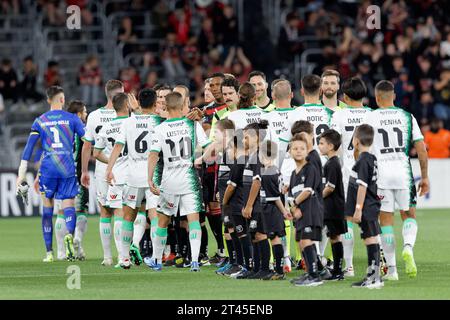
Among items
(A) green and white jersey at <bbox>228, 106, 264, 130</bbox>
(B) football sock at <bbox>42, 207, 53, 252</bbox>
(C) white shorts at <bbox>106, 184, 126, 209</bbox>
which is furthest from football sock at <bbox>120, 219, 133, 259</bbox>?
(A) green and white jersey at <bbox>228, 106, 264, 130</bbox>

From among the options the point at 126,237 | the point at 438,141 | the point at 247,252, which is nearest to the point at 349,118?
the point at 247,252

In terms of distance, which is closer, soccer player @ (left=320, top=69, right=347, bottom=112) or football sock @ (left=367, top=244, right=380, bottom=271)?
football sock @ (left=367, top=244, right=380, bottom=271)

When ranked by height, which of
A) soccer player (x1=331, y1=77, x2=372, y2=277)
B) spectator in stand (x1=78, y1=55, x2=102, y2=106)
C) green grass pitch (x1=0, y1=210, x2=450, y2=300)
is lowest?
green grass pitch (x1=0, y1=210, x2=450, y2=300)

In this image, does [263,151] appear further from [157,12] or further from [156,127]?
[157,12]

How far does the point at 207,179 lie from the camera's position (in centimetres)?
1592

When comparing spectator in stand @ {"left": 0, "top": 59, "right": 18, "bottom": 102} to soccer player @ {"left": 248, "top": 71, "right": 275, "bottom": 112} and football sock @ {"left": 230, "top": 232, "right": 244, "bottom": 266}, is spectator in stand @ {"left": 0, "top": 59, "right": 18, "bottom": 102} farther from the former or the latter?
football sock @ {"left": 230, "top": 232, "right": 244, "bottom": 266}

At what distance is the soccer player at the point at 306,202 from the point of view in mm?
12469

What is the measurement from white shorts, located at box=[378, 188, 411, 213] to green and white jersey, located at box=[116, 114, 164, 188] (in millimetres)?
3246

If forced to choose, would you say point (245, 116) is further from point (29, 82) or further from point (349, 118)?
point (29, 82)

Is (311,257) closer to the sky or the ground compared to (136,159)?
closer to the ground

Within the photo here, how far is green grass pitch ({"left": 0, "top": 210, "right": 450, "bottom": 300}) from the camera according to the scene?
11953mm

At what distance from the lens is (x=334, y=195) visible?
13133 mm

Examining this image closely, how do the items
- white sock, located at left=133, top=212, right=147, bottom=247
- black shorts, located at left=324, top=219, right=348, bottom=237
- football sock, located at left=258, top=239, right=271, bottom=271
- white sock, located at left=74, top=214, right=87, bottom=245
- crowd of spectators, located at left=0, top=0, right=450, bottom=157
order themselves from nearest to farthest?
black shorts, located at left=324, top=219, right=348, bottom=237, football sock, located at left=258, top=239, right=271, bottom=271, white sock, located at left=133, top=212, right=147, bottom=247, white sock, located at left=74, top=214, right=87, bottom=245, crowd of spectators, located at left=0, top=0, right=450, bottom=157

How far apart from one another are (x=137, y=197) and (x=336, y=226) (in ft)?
10.4
